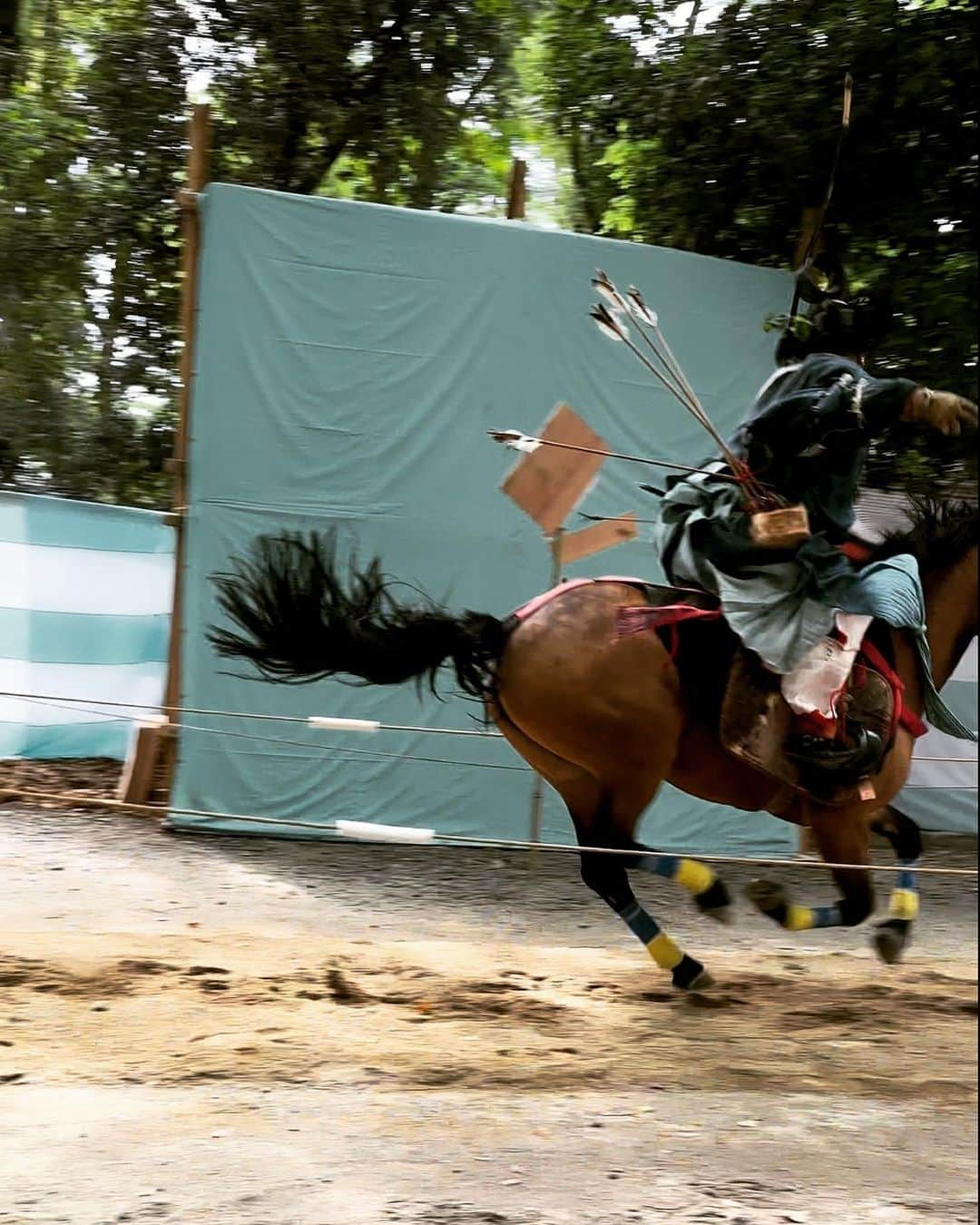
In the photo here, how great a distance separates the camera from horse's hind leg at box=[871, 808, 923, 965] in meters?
4.30

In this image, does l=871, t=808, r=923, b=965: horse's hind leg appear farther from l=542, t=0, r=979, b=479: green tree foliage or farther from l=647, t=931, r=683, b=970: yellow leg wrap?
l=542, t=0, r=979, b=479: green tree foliage

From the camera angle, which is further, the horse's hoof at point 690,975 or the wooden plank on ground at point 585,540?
the wooden plank on ground at point 585,540

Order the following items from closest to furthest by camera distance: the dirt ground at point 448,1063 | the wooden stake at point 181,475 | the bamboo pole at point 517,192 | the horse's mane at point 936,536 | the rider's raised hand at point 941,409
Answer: the dirt ground at point 448,1063 < the rider's raised hand at point 941,409 < the horse's mane at point 936,536 < the wooden stake at point 181,475 < the bamboo pole at point 517,192

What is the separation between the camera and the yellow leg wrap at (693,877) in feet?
13.5

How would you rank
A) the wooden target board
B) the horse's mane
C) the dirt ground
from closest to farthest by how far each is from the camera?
the dirt ground → the horse's mane → the wooden target board

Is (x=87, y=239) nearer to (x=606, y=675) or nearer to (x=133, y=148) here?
(x=133, y=148)

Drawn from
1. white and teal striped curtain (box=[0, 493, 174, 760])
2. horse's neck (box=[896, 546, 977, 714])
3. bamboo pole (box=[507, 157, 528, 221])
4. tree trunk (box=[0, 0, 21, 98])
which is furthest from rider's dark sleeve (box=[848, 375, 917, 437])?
tree trunk (box=[0, 0, 21, 98])

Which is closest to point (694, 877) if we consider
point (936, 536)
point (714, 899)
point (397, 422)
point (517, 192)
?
point (714, 899)

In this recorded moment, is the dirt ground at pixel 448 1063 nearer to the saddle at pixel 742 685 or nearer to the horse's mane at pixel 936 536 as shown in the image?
the saddle at pixel 742 685

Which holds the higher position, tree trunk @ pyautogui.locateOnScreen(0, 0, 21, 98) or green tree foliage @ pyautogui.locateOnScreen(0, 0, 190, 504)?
tree trunk @ pyautogui.locateOnScreen(0, 0, 21, 98)

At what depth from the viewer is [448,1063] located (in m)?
3.59

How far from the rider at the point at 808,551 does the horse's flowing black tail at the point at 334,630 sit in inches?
32.0

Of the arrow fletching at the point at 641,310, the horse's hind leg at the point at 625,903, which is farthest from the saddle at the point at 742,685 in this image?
the arrow fletching at the point at 641,310

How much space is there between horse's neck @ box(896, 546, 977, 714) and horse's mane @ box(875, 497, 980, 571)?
0.11ft
